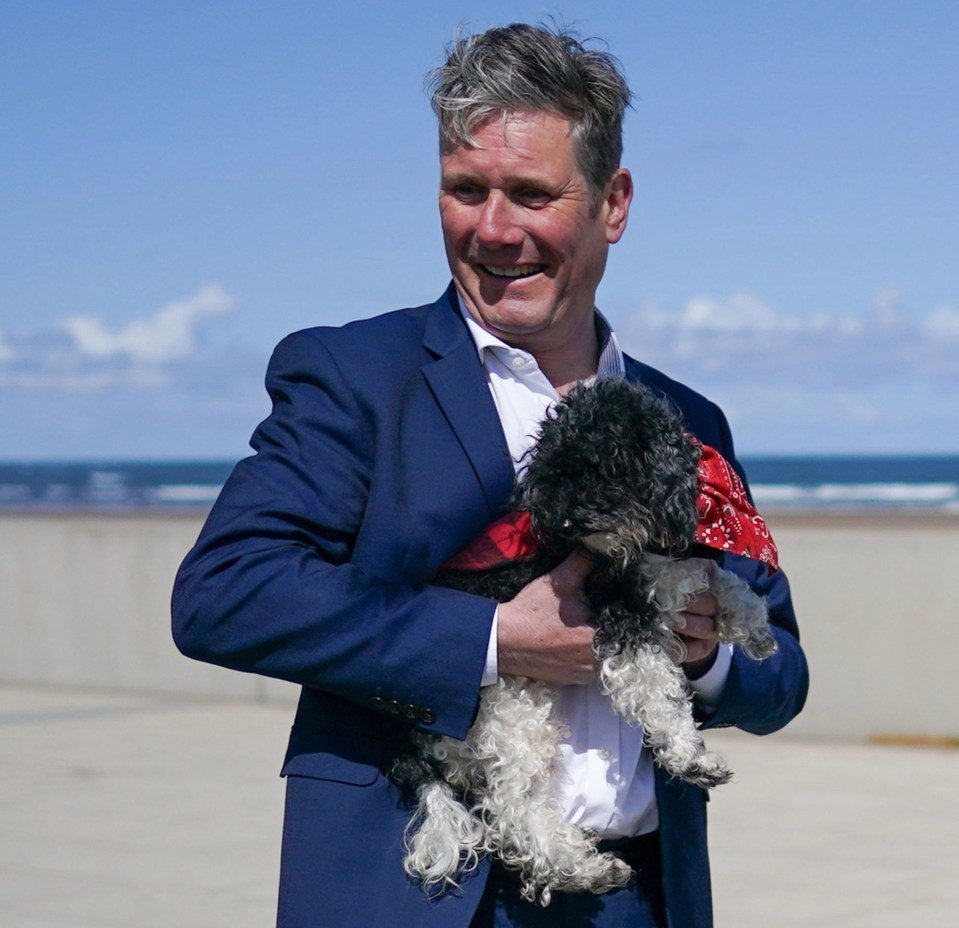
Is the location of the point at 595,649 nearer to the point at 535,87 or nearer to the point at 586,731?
the point at 586,731

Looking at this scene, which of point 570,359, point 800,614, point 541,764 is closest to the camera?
point 541,764

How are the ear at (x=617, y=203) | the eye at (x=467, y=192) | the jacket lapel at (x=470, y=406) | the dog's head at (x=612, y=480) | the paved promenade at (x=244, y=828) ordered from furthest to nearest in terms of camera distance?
the paved promenade at (x=244, y=828), the ear at (x=617, y=203), the eye at (x=467, y=192), the jacket lapel at (x=470, y=406), the dog's head at (x=612, y=480)

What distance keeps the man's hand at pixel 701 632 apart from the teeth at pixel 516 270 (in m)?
0.67

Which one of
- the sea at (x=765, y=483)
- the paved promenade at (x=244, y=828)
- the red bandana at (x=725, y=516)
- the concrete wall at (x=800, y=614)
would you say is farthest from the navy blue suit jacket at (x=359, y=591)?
the sea at (x=765, y=483)

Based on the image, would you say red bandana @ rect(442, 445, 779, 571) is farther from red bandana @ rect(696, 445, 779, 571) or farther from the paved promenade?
the paved promenade

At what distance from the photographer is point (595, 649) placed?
2.69 metres

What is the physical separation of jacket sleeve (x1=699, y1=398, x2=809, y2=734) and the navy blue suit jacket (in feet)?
0.69

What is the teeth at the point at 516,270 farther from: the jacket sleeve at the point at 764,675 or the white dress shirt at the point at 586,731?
the jacket sleeve at the point at 764,675

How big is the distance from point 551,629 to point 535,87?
0.96 m

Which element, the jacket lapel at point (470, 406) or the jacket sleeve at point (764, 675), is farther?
the jacket sleeve at point (764, 675)

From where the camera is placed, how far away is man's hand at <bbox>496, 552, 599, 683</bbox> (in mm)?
2639

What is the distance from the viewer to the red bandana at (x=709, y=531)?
276cm

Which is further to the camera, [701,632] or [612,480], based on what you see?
[701,632]

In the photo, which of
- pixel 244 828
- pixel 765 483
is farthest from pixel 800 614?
pixel 765 483
